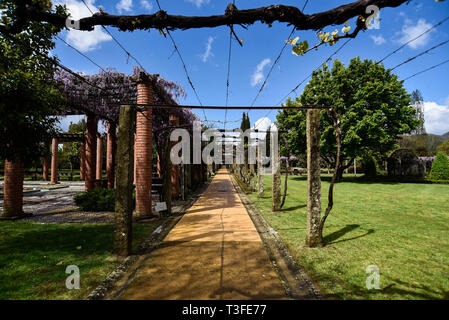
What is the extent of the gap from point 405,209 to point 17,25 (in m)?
13.3

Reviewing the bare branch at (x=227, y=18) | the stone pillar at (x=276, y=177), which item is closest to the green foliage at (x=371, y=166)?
the stone pillar at (x=276, y=177)

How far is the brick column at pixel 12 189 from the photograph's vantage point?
6.63 m

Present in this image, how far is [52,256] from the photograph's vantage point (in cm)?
410

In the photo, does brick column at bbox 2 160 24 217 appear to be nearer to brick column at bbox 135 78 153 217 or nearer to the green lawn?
brick column at bbox 135 78 153 217

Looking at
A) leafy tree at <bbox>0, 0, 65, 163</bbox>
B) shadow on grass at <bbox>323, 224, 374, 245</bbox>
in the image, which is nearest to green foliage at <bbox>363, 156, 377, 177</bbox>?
shadow on grass at <bbox>323, 224, 374, 245</bbox>

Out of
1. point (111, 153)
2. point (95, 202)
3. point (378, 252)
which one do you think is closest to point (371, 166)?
point (378, 252)

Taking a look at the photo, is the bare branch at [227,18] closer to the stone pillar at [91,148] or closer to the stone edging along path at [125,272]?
the stone edging along path at [125,272]

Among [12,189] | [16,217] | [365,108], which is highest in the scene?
[365,108]

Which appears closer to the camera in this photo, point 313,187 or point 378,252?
point 378,252

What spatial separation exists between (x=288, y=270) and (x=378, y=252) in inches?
93.9

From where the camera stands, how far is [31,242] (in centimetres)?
480

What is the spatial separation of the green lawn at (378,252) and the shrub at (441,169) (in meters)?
16.0

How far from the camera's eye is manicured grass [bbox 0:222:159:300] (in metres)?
3.01

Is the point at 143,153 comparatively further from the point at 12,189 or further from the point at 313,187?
the point at 313,187
